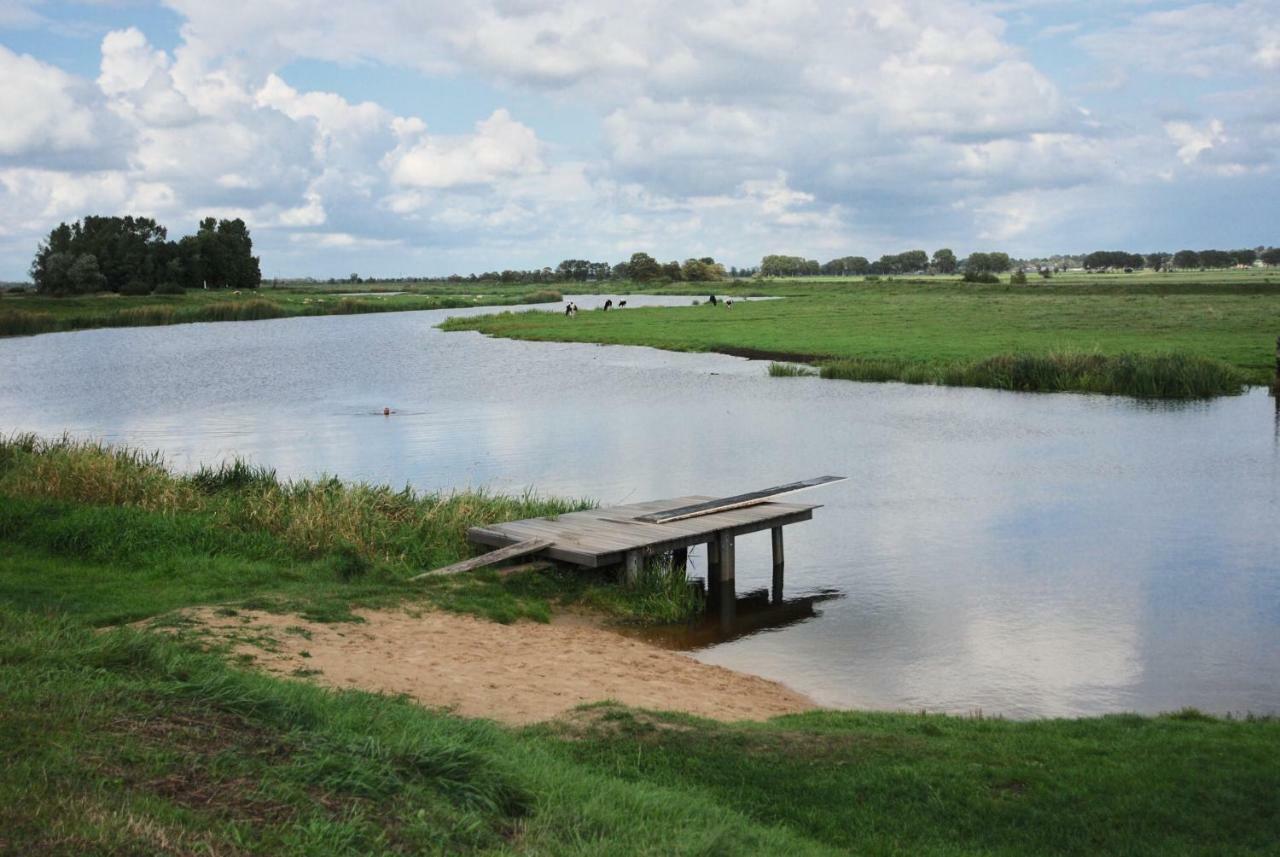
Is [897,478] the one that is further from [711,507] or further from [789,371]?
[789,371]

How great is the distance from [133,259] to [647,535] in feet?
411

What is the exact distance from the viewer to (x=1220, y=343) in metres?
49.4

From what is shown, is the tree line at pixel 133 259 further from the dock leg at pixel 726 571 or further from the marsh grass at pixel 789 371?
the dock leg at pixel 726 571

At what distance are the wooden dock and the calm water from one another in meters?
1.14

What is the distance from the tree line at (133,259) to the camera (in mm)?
117000

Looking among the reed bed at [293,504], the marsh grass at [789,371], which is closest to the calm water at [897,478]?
the marsh grass at [789,371]

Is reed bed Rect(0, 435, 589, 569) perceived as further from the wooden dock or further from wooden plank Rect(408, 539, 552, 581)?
the wooden dock

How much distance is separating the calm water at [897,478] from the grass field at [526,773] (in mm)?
3604

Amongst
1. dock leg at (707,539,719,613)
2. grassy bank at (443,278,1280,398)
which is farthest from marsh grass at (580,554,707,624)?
grassy bank at (443,278,1280,398)


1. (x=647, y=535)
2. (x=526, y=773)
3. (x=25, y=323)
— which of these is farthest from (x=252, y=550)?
(x=25, y=323)

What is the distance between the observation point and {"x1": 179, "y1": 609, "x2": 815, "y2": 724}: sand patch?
1054 cm

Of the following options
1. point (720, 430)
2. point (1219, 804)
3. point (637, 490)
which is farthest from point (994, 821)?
point (720, 430)

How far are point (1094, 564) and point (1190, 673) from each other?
5359mm

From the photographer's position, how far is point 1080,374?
42.0 meters
